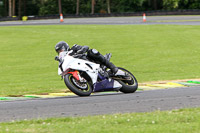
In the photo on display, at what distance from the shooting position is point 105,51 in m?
22.2

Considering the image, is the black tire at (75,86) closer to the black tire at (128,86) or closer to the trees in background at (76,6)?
the black tire at (128,86)

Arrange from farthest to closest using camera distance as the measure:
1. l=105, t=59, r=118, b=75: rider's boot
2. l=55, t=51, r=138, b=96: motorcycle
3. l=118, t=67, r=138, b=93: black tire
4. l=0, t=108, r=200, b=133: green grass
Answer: l=118, t=67, r=138, b=93: black tire
l=105, t=59, r=118, b=75: rider's boot
l=55, t=51, r=138, b=96: motorcycle
l=0, t=108, r=200, b=133: green grass

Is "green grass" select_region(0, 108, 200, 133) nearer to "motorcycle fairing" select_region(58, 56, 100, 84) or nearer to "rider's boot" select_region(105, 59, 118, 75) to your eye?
"motorcycle fairing" select_region(58, 56, 100, 84)

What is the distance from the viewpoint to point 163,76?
14.8 meters

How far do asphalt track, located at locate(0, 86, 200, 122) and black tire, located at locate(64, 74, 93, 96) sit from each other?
0.53 ft

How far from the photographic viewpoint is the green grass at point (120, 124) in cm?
565

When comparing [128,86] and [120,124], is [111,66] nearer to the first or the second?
[128,86]

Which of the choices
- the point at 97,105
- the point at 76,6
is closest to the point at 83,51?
the point at 97,105

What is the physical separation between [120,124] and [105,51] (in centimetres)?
1622

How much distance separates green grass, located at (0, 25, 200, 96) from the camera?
14930 mm

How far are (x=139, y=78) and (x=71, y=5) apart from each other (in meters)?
53.6

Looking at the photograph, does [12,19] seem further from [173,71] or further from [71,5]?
[173,71]

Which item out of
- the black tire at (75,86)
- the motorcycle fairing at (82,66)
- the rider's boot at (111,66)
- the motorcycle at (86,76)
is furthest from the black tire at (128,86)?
the black tire at (75,86)

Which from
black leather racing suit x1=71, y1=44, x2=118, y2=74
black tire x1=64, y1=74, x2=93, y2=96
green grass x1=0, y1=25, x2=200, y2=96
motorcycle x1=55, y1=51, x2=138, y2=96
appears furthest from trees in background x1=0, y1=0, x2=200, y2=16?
black tire x1=64, y1=74, x2=93, y2=96
